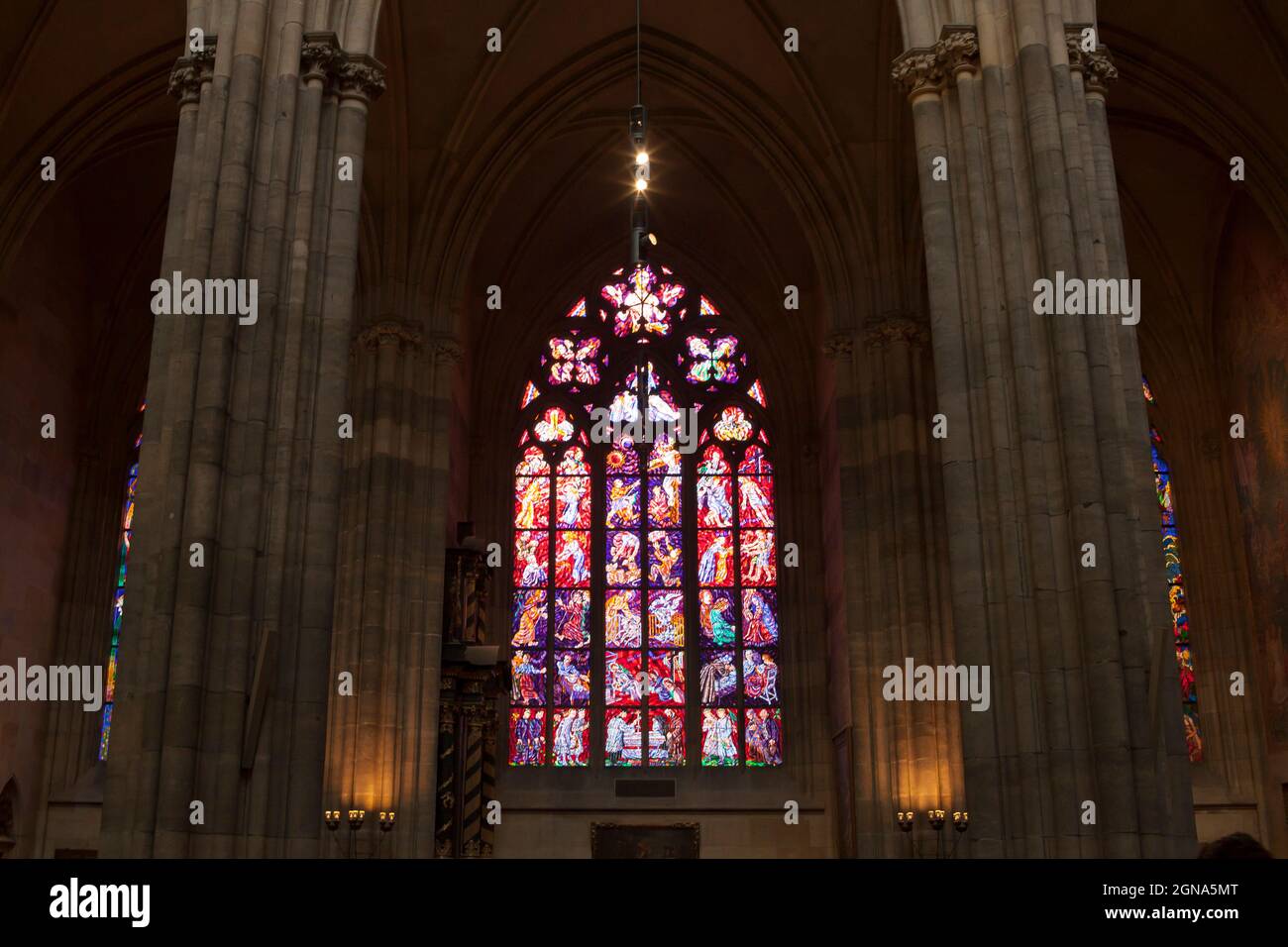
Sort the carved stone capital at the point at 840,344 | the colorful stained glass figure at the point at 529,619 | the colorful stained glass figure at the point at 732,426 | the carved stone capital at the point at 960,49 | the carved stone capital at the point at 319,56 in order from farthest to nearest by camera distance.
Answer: the colorful stained glass figure at the point at 732,426 < the colorful stained glass figure at the point at 529,619 < the carved stone capital at the point at 840,344 < the carved stone capital at the point at 960,49 < the carved stone capital at the point at 319,56

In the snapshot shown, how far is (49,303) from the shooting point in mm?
20391

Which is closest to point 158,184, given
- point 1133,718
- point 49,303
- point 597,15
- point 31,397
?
point 49,303

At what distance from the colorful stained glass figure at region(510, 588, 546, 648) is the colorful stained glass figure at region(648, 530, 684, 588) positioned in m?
1.99

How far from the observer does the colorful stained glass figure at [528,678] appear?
2223 centimetres

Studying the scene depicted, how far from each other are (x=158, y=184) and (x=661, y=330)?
9327 millimetres

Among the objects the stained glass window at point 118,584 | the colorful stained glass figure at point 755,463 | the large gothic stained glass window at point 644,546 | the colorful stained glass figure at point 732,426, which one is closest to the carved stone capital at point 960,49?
the large gothic stained glass window at point 644,546

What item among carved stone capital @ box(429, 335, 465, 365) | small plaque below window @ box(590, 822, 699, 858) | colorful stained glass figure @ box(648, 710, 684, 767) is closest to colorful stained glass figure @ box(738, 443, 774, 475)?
colorful stained glass figure @ box(648, 710, 684, 767)

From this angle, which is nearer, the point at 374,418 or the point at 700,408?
the point at 374,418

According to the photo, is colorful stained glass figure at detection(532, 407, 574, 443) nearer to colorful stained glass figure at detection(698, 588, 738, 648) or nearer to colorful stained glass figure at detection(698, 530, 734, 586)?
colorful stained glass figure at detection(698, 530, 734, 586)

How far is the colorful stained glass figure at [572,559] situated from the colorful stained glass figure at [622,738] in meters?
2.37

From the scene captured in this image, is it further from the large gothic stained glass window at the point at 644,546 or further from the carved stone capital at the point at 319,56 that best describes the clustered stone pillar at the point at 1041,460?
the large gothic stained glass window at the point at 644,546

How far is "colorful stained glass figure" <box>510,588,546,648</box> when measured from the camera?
2258cm

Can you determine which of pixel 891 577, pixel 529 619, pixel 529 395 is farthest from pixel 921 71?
pixel 529 395
